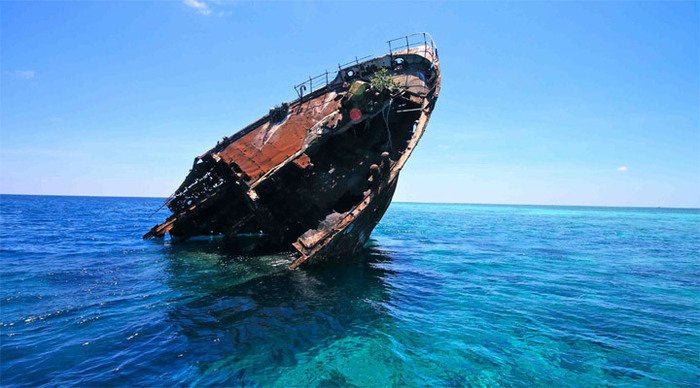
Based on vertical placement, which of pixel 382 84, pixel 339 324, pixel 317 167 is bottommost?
pixel 339 324

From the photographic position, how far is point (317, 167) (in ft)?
54.5

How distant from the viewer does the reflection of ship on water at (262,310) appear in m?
7.42

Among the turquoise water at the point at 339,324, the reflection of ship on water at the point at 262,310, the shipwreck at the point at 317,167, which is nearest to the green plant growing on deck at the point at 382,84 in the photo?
the shipwreck at the point at 317,167

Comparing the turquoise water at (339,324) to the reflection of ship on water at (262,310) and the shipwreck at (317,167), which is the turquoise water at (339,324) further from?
the shipwreck at (317,167)

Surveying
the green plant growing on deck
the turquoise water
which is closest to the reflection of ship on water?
the turquoise water

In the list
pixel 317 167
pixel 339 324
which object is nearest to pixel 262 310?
pixel 339 324

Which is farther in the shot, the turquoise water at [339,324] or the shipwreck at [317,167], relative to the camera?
the shipwreck at [317,167]

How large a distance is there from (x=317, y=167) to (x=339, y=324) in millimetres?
8863

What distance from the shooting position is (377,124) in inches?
731

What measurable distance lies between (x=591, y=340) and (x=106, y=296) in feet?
44.9

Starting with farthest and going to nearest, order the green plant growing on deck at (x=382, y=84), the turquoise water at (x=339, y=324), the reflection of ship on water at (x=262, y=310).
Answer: the green plant growing on deck at (x=382, y=84) → the reflection of ship on water at (x=262, y=310) → the turquoise water at (x=339, y=324)

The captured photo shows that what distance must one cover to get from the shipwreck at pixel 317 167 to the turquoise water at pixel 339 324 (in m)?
1.84

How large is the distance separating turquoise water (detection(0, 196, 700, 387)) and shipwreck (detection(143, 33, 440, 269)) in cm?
184

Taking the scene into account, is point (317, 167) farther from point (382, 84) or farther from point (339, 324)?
point (339, 324)
